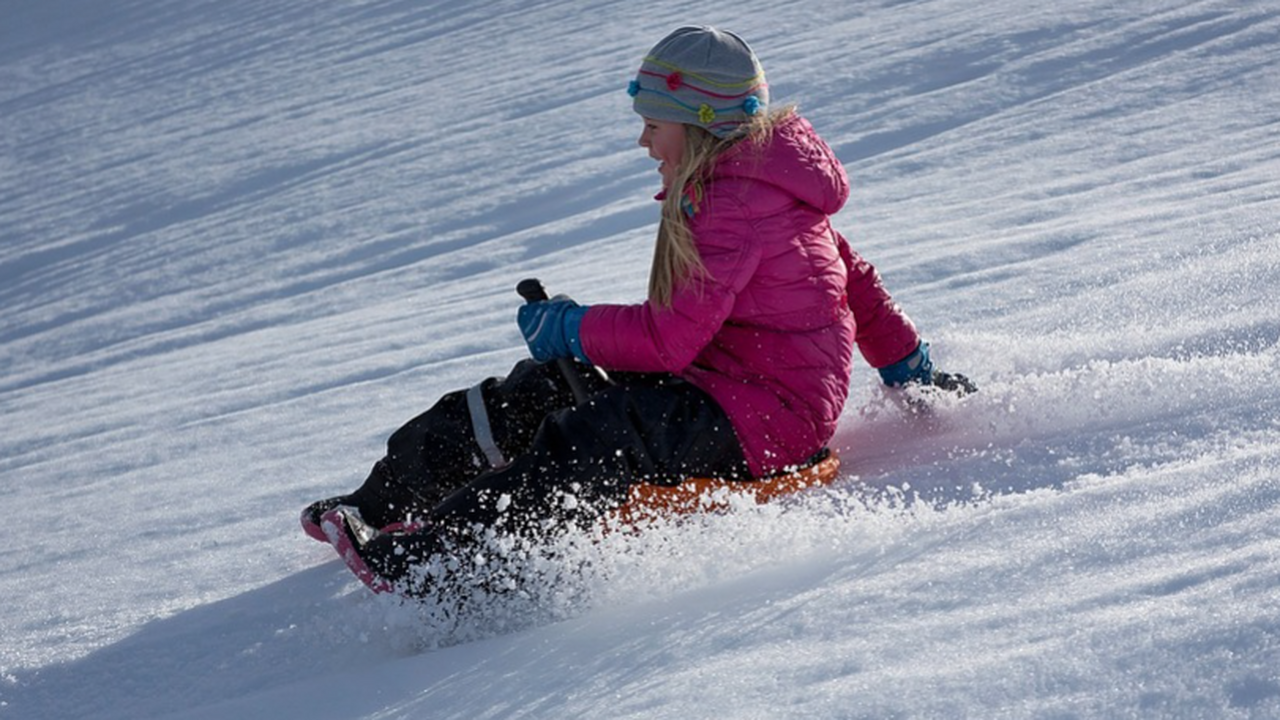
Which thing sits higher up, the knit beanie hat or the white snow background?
the knit beanie hat

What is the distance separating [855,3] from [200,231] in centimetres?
527

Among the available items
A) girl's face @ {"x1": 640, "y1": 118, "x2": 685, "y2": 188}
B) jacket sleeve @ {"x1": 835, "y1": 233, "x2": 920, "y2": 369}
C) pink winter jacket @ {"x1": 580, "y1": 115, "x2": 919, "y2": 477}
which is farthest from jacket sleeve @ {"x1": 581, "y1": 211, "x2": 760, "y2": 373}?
jacket sleeve @ {"x1": 835, "y1": 233, "x2": 920, "y2": 369}

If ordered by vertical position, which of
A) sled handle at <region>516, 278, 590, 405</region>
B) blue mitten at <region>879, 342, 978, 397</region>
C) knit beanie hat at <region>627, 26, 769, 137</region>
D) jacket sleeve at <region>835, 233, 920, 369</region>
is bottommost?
blue mitten at <region>879, 342, 978, 397</region>

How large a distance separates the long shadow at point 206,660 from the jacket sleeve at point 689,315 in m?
0.82

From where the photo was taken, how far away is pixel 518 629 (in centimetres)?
279

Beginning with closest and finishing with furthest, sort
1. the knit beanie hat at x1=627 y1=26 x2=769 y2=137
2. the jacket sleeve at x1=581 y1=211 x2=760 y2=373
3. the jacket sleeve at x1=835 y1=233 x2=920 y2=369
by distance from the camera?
the jacket sleeve at x1=581 y1=211 x2=760 y2=373, the knit beanie hat at x1=627 y1=26 x2=769 y2=137, the jacket sleeve at x1=835 y1=233 x2=920 y2=369

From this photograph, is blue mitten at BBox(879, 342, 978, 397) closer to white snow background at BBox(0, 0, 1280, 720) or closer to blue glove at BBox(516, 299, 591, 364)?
white snow background at BBox(0, 0, 1280, 720)

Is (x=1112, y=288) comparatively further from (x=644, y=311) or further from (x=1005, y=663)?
(x=1005, y=663)

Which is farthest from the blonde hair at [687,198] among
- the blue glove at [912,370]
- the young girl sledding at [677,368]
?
the blue glove at [912,370]

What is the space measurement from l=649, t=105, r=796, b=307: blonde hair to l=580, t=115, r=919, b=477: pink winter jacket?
0.07 ft

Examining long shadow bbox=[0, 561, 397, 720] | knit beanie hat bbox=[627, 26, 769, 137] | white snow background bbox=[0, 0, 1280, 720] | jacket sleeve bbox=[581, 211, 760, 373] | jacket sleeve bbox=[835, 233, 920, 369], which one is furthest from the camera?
jacket sleeve bbox=[835, 233, 920, 369]

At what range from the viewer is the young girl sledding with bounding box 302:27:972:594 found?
9.39 feet

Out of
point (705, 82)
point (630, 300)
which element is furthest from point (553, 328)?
point (630, 300)

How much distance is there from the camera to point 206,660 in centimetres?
298
